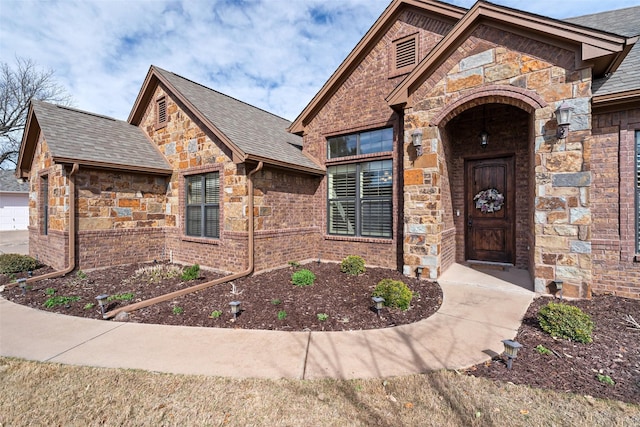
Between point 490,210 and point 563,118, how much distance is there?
9.68 ft

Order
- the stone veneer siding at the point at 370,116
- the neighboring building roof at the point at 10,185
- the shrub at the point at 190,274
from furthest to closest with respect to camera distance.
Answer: the neighboring building roof at the point at 10,185
the stone veneer siding at the point at 370,116
the shrub at the point at 190,274

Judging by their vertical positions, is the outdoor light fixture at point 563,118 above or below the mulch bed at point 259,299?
above

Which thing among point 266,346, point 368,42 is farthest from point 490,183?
point 266,346

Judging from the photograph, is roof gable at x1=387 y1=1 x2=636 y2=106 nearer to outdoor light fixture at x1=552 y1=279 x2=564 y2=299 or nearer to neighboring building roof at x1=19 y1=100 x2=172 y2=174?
outdoor light fixture at x1=552 y1=279 x2=564 y2=299

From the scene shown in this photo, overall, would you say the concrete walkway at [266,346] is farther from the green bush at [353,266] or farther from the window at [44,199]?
the window at [44,199]

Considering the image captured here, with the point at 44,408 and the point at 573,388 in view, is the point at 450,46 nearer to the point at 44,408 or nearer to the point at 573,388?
A: the point at 573,388

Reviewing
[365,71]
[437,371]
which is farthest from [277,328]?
[365,71]

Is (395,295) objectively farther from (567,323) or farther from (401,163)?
(401,163)

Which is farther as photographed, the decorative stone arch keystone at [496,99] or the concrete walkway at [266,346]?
the decorative stone arch keystone at [496,99]

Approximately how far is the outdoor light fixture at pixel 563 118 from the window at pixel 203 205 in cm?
714

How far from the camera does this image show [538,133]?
4980 millimetres

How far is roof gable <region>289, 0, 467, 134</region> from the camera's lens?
693 centimetres

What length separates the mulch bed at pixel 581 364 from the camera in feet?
8.52

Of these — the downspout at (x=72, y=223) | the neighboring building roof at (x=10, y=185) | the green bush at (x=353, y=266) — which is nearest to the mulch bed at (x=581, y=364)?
the green bush at (x=353, y=266)
